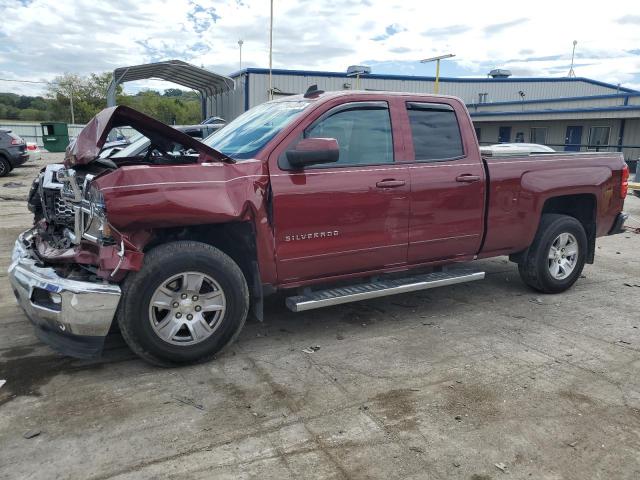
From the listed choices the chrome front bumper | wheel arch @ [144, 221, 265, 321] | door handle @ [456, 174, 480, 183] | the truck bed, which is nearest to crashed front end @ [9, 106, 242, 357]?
the chrome front bumper

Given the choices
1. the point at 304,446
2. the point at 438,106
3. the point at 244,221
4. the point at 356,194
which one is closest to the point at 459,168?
the point at 438,106

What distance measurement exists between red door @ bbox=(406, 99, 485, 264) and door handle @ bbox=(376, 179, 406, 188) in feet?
0.44

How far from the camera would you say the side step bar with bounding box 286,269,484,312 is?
4.30 m

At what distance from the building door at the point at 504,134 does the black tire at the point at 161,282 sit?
2971 cm

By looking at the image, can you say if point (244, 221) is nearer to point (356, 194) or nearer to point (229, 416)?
point (356, 194)

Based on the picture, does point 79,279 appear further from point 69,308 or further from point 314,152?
point 314,152

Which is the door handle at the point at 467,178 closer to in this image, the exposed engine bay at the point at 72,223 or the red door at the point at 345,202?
the red door at the point at 345,202

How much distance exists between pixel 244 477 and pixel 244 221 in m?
1.88

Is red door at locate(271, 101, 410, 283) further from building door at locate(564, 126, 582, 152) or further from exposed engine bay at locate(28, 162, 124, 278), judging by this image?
building door at locate(564, 126, 582, 152)

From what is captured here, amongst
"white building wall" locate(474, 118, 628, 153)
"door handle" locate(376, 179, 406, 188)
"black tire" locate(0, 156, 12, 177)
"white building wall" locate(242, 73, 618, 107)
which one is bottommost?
"black tire" locate(0, 156, 12, 177)

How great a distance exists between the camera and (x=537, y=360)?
425 cm

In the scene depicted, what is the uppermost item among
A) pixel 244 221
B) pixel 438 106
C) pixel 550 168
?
pixel 438 106

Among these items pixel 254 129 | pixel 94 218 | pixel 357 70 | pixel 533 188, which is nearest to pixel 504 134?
pixel 357 70

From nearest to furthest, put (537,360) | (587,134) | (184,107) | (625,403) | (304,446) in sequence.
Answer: (304,446) → (625,403) → (537,360) → (587,134) → (184,107)
